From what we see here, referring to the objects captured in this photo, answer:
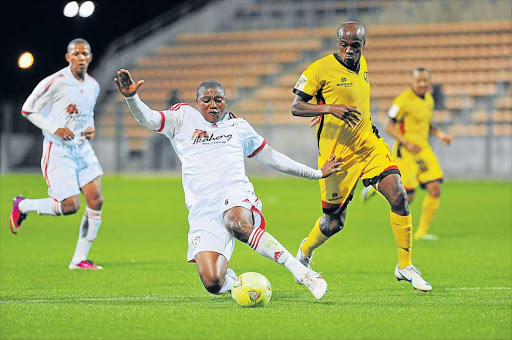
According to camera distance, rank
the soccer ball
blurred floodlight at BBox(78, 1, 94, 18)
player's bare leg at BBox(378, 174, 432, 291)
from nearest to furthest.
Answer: the soccer ball, player's bare leg at BBox(378, 174, 432, 291), blurred floodlight at BBox(78, 1, 94, 18)

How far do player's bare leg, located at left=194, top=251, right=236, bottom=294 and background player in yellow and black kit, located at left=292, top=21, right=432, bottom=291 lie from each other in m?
1.61

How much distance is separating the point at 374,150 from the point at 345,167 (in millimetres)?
314

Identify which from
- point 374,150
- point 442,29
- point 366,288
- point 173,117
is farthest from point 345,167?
point 442,29

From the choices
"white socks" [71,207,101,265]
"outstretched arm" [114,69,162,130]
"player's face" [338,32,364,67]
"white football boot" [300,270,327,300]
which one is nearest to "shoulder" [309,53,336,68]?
"player's face" [338,32,364,67]

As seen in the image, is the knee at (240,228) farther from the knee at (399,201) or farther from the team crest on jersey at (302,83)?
the team crest on jersey at (302,83)

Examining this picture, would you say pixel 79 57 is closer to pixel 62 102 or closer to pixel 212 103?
pixel 62 102

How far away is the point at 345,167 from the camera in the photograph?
336 inches

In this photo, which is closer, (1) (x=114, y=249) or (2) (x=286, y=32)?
(1) (x=114, y=249)

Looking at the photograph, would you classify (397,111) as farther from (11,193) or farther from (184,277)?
(11,193)

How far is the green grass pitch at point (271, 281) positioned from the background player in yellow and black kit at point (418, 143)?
695 millimetres

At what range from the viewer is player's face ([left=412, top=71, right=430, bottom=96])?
13.2 metres

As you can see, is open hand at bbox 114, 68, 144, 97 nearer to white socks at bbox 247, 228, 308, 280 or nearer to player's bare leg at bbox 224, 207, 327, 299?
player's bare leg at bbox 224, 207, 327, 299

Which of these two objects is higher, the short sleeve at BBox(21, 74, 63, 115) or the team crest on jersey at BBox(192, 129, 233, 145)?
the short sleeve at BBox(21, 74, 63, 115)

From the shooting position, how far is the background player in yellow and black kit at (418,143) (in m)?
13.3
